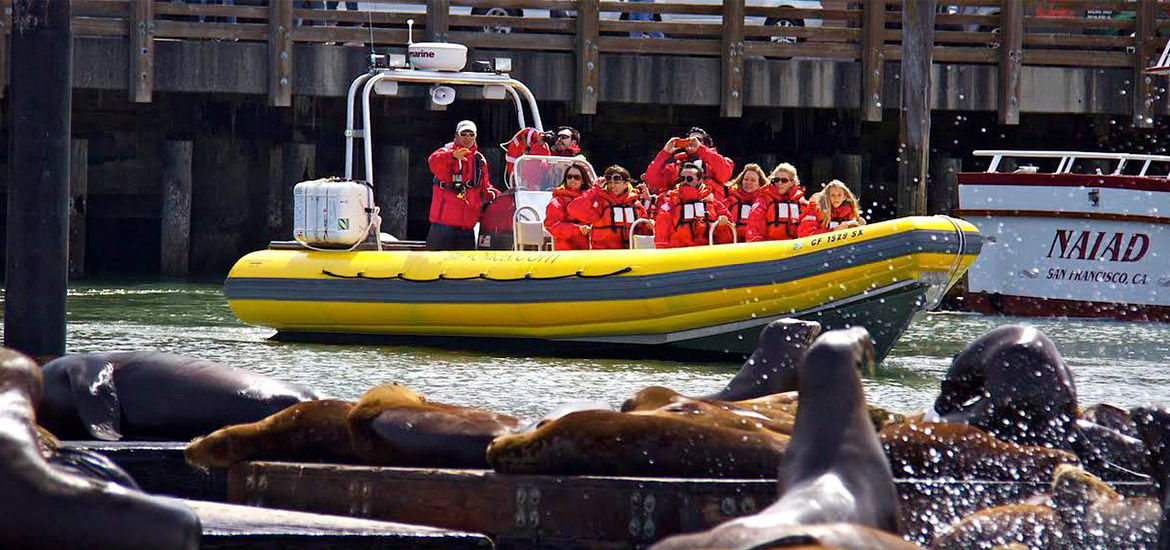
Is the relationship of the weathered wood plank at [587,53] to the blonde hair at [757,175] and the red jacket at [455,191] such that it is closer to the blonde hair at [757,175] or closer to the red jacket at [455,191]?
the red jacket at [455,191]

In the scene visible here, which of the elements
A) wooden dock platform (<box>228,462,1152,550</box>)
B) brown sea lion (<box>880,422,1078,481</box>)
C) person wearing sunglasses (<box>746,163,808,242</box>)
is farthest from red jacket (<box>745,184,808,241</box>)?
wooden dock platform (<box>228,462,1152,550</box>)

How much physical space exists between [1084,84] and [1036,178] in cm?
364

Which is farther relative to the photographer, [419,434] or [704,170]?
[704,170]

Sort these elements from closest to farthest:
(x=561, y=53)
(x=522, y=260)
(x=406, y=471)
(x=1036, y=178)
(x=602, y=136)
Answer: (x=406, y=471), (x=522, y=260), (x=1036, y=178), (x=561, y=53), (x=602, y=136)

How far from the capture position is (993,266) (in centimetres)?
1644

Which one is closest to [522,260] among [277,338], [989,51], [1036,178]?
[277,338]

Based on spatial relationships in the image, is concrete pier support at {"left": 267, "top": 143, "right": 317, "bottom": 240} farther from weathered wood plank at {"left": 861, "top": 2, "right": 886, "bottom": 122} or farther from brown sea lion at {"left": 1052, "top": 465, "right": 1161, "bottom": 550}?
brown sea lion at {"left": 1052, "top": 465, "right": 1161, "bottom": 550}

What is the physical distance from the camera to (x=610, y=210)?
41.5 feet

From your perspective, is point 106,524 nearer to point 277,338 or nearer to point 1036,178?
point 277,338

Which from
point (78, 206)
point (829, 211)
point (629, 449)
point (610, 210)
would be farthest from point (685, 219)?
point (78, 206)

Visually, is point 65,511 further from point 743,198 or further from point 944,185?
point 944,185

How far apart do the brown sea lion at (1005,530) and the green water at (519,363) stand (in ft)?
14.6

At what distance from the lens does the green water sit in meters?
9.73

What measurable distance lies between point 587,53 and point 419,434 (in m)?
13.5
